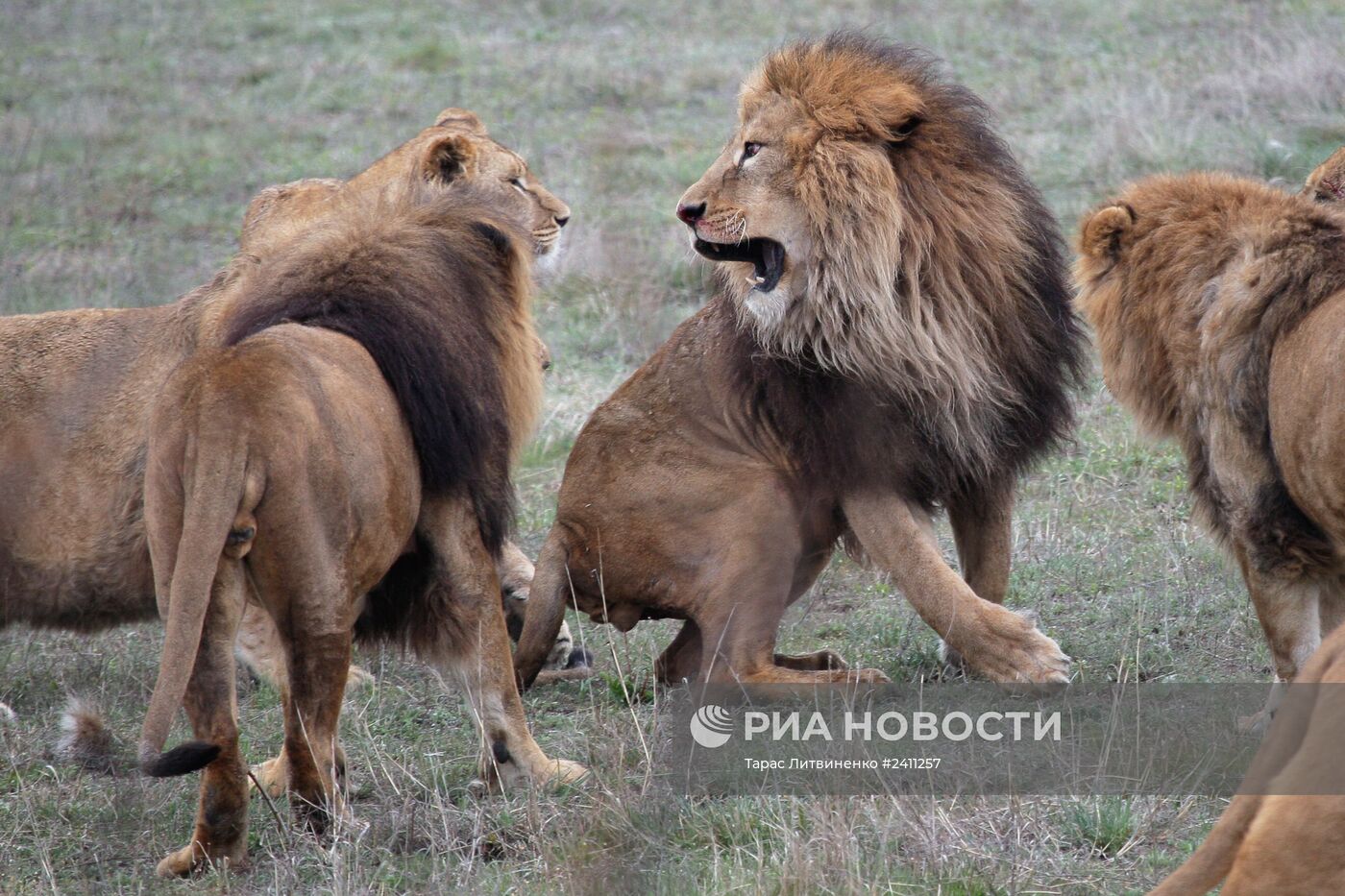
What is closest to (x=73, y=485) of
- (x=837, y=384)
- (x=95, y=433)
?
(x=95, y=433)

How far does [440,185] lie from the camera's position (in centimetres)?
474

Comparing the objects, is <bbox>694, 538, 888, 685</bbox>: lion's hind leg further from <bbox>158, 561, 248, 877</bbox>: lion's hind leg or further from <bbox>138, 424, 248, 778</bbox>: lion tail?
<bbox>138, 424, 248, 778</bbox>: lion tail

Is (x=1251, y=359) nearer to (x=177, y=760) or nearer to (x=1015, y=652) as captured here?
(x=1015, y=652)

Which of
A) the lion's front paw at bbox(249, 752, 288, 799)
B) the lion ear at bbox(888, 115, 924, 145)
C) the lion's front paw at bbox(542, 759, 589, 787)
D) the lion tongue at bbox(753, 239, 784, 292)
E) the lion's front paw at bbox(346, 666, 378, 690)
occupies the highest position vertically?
the lion ear at bbox(888, 115, 924, 145)

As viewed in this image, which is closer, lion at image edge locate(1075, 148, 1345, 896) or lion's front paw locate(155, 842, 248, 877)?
lion's front paw locate(155, 842, 248, 877)

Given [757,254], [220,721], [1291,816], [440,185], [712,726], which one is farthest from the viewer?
[440,185]

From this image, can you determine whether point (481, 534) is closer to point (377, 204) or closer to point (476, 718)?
point (476, 718)

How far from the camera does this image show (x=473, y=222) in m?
4.33

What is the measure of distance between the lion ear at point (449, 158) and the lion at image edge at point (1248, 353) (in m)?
1.88

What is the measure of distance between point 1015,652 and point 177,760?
2102 millimetres

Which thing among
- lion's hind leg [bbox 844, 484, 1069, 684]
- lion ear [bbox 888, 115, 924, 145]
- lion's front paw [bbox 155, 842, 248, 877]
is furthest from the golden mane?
lion's front paw [bbox 155, 842, 248, 877]

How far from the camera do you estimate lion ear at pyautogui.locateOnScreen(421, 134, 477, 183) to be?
4855 mm

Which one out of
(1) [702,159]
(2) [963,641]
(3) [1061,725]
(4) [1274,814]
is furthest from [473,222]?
(1) [702,159]

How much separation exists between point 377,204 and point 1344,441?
8.43ft
